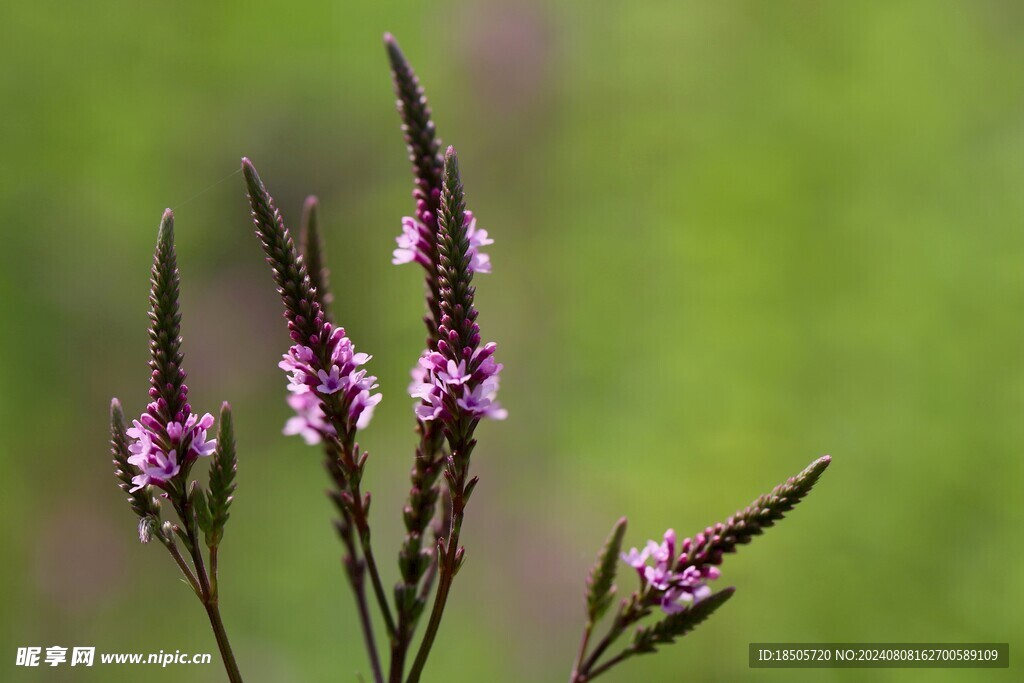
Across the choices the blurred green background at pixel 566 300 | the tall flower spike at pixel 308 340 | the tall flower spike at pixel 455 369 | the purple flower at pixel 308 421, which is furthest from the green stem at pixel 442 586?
the blurred green background at pixel 566 300

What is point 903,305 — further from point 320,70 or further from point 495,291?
point 320,70

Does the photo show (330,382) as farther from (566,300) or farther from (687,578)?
(566,300)

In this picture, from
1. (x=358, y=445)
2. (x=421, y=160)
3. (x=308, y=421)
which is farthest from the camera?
(x=308, y=421)

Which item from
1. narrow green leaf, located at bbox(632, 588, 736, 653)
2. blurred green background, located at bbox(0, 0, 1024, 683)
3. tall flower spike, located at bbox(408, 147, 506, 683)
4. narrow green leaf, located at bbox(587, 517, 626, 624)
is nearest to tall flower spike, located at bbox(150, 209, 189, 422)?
tall flower spike, located at bbox(408, 147, 506, 683)

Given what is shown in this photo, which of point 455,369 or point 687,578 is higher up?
point 455,369

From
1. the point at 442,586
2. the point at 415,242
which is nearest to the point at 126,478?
the point at 442,586

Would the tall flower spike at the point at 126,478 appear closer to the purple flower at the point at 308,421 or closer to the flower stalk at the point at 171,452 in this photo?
the flower stalk at the point at 171,452

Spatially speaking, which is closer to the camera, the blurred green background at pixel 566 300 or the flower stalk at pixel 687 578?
the flower stalk at pixel 687 578
